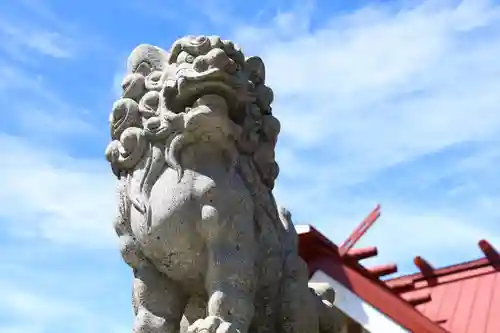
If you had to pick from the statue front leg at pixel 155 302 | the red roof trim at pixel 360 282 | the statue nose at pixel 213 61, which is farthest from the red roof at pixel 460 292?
the statue nose at pixel 213 61

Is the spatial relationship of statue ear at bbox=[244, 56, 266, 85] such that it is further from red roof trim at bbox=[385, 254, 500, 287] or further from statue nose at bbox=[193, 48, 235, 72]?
red roof trim at bbox=[385, 254, 500, 287]

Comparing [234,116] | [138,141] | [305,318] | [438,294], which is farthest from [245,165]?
[438,294]

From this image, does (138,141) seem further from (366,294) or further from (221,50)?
(366,294)

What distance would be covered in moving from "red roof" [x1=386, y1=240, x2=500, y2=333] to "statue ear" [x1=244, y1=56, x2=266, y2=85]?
4.81 meters

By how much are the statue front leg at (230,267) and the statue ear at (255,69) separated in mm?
629

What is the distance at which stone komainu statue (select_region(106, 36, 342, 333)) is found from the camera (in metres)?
3.34

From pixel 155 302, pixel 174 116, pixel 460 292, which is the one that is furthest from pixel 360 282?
pixel 174 116

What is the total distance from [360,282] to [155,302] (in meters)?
4.46

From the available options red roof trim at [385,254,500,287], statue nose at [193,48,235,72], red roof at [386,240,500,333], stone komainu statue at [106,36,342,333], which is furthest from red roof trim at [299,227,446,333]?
statue nose at [193,48,235,72]

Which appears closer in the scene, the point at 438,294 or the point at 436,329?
the point at 436,329

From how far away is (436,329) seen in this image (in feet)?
24.5

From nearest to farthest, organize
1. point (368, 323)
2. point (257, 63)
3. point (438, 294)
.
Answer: point (257, 63) < point (368, 323) < point (438, 294)

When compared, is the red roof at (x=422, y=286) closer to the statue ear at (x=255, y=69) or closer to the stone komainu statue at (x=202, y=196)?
the stone komainu statue at (x=202, y=196)

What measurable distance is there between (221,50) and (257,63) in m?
0.32
